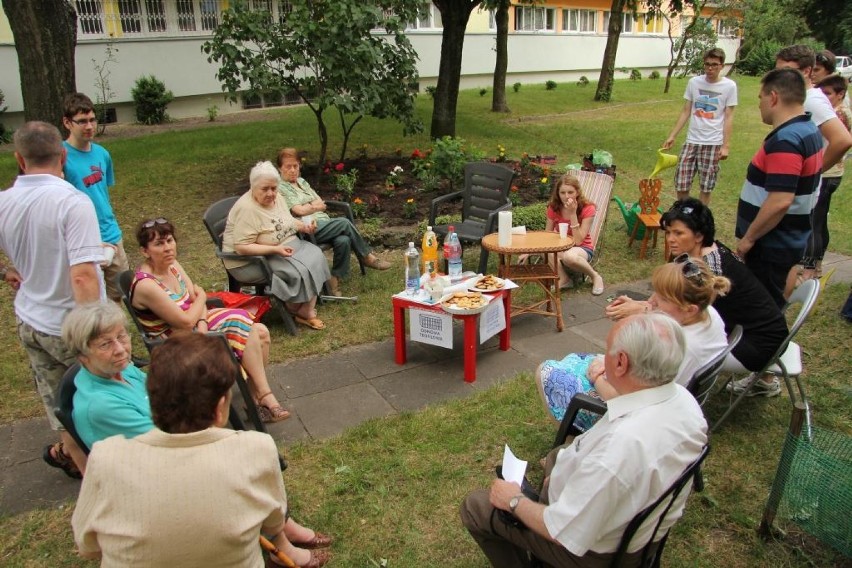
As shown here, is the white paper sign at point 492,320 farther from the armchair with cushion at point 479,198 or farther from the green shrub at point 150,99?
the green shrub at point 150,99

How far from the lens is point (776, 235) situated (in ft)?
12.4

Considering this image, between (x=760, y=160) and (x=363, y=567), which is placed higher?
(x=760, y=160)

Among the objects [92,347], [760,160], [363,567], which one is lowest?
[363,567]

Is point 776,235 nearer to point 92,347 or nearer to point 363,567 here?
point 363,567

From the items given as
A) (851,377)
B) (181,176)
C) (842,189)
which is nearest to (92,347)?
(851,377)

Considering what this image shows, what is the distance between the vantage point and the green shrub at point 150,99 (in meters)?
15.6

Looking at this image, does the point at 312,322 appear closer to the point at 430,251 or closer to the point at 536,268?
the point at 430,251

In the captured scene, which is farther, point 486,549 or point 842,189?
point 842,189

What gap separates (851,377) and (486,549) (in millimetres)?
3117

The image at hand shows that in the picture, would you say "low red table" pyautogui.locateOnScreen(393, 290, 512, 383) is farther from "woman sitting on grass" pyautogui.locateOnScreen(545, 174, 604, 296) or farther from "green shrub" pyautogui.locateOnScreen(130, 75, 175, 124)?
"green shrub" pyautogui.locateOnScreen(130, 75, 175, 124)

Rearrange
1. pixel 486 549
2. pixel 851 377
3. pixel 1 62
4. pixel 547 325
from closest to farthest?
pixel 486 549 < pixel 851 377 < pixel 547 325 < pixel 1 62

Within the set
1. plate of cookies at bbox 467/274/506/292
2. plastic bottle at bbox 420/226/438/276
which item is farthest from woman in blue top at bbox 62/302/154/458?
plastic bottle at bbox 420/226/438/276

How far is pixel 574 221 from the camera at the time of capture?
18.2 feet

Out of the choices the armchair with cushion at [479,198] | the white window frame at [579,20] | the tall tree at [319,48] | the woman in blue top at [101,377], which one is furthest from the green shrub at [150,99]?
the white window frame at [579,20]
